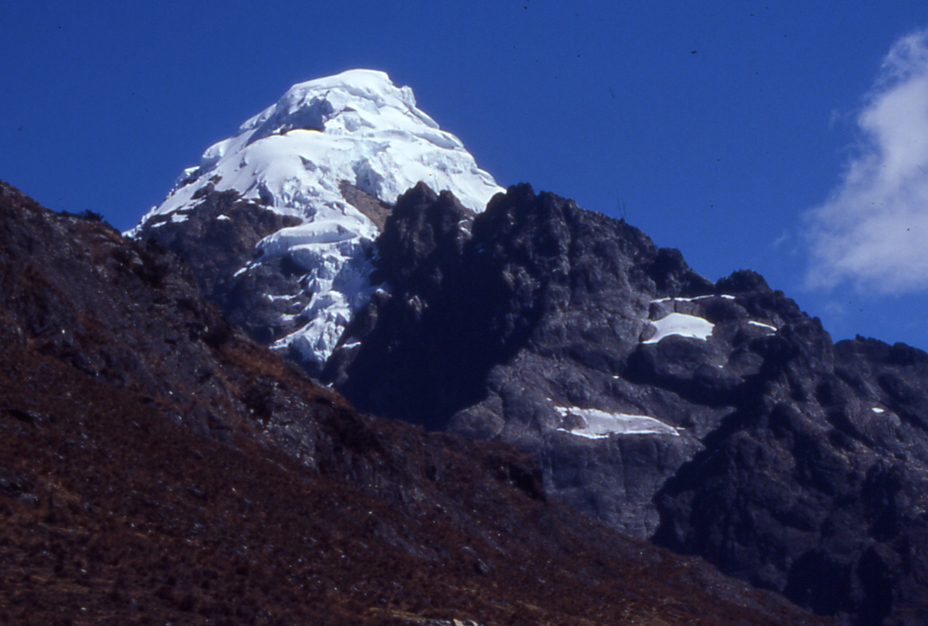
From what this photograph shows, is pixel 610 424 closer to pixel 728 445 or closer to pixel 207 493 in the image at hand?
pixel 728 445

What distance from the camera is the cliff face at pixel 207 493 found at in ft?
71.6

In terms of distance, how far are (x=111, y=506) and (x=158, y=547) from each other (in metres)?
2.59

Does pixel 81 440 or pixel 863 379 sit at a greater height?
pixel 863 379

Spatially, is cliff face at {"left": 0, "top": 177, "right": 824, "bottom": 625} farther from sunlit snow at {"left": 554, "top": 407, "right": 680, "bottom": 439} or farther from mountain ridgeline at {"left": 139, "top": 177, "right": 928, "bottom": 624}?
sunlit snow at {"left": 554, "top": 407, "right": 680, "bottom": 439}

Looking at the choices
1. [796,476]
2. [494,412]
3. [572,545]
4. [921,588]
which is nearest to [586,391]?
[494,412]

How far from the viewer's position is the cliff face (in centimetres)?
2181

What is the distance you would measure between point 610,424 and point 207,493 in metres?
157

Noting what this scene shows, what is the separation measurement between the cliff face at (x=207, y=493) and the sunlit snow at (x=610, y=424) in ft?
360

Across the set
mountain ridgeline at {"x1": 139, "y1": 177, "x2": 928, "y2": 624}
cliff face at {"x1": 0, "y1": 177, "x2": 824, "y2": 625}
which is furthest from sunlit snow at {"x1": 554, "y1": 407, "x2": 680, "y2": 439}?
cliff face at {"x1": 0, "y1": 177, "x2": 824, "y2": 625}

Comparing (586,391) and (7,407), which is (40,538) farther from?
(586,391)

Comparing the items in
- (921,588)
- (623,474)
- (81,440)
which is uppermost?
(623,474)

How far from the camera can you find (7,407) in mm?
28109

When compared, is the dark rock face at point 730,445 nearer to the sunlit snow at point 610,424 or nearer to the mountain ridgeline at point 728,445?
the mountain ridgeline at point 728,445

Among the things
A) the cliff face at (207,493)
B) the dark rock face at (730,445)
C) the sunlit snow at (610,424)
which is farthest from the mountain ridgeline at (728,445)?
the cliff face at (207,493)
